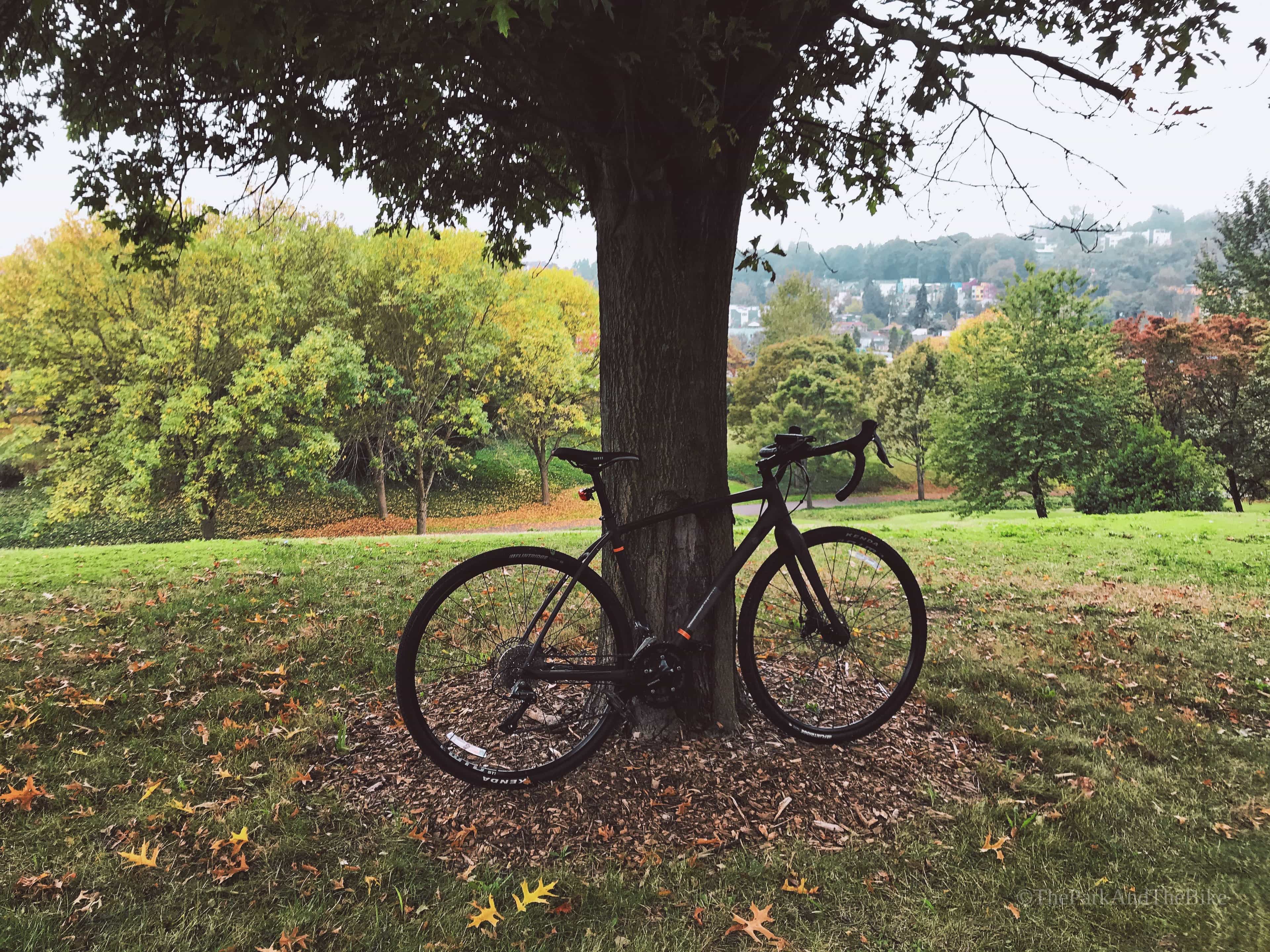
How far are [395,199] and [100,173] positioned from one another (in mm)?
2260

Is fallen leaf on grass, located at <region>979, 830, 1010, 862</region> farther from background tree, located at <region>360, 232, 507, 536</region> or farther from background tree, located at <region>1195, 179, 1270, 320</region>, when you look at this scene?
background tree, located at <region>1195, 179, 1270, 320</region>

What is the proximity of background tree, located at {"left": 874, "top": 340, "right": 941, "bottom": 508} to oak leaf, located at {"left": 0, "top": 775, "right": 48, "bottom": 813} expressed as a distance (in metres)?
34.7

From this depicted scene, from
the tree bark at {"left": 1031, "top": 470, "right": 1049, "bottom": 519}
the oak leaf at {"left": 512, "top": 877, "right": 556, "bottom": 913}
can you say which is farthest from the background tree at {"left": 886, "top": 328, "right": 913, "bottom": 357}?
the oak leaf at {"left": 512, "top": 877, "right": 556, "bottom": 913}

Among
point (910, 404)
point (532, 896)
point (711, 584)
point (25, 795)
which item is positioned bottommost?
point (532, 896)

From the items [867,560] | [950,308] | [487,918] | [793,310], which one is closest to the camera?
[487,918]

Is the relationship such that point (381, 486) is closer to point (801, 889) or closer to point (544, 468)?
point (544, 468)

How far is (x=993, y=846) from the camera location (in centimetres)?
273

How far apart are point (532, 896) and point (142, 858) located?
1.49 m

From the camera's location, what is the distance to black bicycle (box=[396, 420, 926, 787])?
3.06 m

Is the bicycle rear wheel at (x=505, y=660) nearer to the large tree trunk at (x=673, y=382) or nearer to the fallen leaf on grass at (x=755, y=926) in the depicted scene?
the large tree trunk at (x=673, y=382)

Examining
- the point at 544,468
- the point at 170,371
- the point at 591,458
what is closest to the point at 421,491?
the point at 544,468

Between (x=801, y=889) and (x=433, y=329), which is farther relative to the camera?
(x=433, y=329)

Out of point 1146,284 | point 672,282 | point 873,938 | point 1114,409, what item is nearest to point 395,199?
point 672,282

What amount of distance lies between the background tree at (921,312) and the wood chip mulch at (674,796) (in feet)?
576
